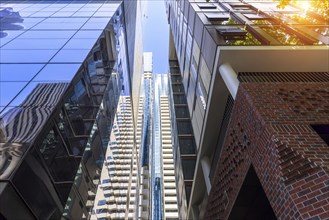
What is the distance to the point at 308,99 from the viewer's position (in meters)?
6.85

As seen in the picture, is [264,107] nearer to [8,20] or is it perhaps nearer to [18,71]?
[18,71]

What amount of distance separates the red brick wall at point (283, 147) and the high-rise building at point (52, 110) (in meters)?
5.62

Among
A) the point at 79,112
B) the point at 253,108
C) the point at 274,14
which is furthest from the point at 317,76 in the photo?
the point at 79,112

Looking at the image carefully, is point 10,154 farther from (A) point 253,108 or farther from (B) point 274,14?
(B) point 274,14

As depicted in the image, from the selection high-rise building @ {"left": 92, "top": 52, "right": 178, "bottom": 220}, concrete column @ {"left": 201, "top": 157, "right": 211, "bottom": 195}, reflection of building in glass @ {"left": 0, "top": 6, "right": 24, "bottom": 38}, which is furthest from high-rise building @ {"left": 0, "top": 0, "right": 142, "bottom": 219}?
concrete column @ {"left": 201, "top": 157, "right": 211, "bottom": 195}

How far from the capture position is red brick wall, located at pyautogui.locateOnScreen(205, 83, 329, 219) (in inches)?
163

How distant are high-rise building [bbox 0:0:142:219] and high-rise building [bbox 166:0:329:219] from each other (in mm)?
5632

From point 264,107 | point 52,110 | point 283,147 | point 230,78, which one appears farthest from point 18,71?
point 283,147

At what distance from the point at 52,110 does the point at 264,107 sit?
627 centimetres

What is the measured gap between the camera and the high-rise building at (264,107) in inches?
183

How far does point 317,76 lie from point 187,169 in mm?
16146

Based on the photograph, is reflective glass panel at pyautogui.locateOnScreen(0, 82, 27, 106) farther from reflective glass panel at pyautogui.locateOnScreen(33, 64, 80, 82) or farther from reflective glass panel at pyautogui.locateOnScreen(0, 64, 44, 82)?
reflective glass panel at pyautogui.locateOnScreen(33, 64, 80, 82)

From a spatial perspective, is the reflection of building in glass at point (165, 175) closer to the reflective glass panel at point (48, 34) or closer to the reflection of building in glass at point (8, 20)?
the reflection of building in glass at point (8, 20)

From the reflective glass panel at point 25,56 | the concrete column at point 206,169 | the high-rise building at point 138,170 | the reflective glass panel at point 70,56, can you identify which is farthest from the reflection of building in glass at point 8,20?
the concrete column at point 206,169
